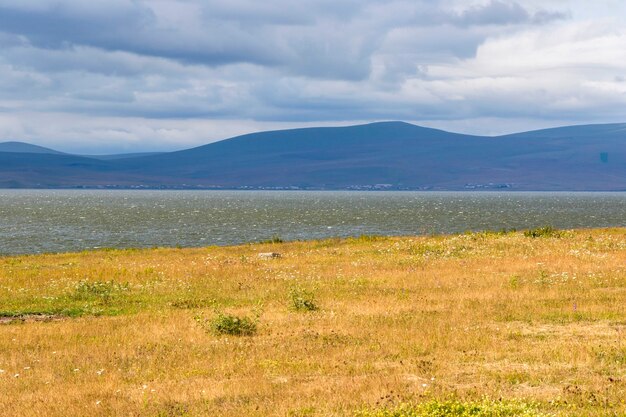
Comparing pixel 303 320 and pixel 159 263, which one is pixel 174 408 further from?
pixel 159 263

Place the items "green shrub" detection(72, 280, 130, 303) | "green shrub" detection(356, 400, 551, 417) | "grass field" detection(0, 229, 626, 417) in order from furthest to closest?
"green shrub" detection(72, 280, 130, 303)
"grass field" detection(0, 229, 626, 417)
"green shrub" detection(356, 400, 551, 417)

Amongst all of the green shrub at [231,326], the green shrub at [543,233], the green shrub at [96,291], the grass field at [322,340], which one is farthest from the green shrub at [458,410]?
the green shrub at [543,233]

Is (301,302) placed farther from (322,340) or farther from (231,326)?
(322,340)

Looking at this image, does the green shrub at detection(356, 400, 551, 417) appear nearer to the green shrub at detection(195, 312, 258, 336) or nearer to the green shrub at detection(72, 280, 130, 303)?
the green shrub at detection(195, 312, 258, 336)

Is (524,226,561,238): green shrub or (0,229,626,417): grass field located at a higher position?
(524,226,561,238): green shrub

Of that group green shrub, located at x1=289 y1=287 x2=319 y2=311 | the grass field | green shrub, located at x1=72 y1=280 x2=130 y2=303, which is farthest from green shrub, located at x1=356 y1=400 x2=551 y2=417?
green shrub, located at x1=72 y1=280 x2=130 y2=303

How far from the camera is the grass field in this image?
14.4 meters

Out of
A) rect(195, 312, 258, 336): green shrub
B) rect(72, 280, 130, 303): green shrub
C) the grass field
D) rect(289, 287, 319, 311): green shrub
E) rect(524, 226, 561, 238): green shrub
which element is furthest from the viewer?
rect(524, 226, 561, 238): green shrub

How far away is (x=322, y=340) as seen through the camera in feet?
66.7

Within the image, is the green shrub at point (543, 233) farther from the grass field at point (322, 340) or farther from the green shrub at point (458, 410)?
the green shrub at point (458, 410)

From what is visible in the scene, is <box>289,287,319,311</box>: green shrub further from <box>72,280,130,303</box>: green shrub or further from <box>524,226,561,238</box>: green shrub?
<box>524,226,561,238</box>: green shrub

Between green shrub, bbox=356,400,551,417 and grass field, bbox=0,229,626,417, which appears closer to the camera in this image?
green shrub, bbox=356,400,551,417

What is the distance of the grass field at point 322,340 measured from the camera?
14.4 metres

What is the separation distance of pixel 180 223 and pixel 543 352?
335ft
